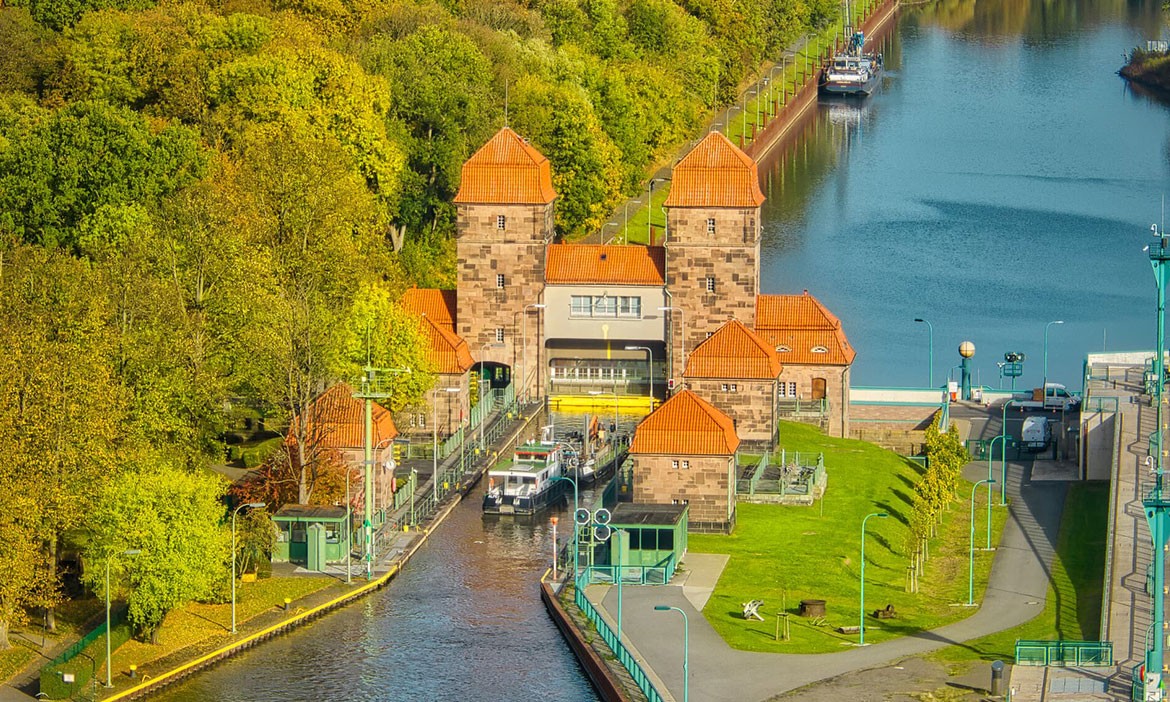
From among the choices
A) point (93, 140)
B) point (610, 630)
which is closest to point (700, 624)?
point (610, 630)

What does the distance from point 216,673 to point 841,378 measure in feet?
183

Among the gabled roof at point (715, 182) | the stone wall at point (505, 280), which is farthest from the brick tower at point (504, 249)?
the gabled roof at point (715, 182)

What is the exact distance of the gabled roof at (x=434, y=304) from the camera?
172 m

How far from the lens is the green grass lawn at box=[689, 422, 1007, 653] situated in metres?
127

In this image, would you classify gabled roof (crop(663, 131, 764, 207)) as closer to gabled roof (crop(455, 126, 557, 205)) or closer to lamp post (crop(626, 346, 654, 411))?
gabled roof (crop(455, 126, 557, 205))

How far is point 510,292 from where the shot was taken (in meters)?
172

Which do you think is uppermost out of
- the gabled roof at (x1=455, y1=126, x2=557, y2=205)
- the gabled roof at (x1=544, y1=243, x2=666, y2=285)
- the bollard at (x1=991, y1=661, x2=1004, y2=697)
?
the gabled roof at (x1=455, y1=126, x2=557, y2=205)

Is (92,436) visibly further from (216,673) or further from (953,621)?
(953,621)

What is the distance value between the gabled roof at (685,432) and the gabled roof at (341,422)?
12.6 meters

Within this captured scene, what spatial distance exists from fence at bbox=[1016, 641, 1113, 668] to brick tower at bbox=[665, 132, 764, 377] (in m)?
53.0

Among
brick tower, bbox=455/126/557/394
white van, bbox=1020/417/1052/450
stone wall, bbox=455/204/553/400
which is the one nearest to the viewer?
white van, bbox=1020/417/1052/450

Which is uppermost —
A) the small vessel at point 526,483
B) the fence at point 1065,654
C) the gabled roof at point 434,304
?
the gabled roof at point 434,304

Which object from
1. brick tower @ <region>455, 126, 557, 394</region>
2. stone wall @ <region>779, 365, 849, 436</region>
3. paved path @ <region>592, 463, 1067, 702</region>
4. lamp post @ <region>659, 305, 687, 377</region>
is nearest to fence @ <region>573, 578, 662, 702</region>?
paved path @ <region>592, 463, 1067, 702</region>

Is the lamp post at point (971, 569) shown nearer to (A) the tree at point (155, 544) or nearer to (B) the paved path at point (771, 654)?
(B) the paved path at point (771, 654)
